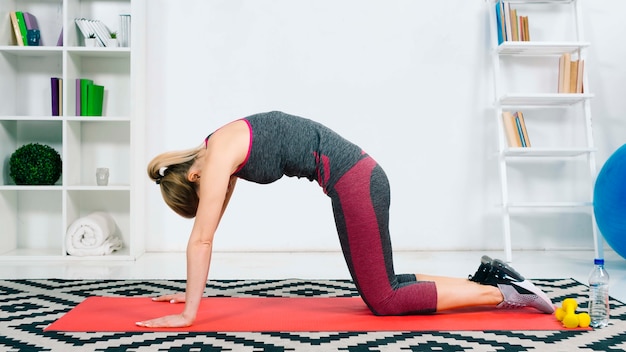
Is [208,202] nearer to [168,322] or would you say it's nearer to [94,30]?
[168,322]

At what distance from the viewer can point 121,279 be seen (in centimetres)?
358

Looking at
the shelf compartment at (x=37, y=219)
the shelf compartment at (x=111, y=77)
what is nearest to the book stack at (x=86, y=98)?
the shelf compartment at (x=111, y=77)

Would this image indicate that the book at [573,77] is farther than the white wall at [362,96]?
No

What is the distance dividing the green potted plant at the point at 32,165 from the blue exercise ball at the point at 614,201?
3.15 meters

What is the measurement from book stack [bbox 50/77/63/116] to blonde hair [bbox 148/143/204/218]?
210 centimetres

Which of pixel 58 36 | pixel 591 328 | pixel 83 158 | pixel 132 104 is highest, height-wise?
pixel 58 36

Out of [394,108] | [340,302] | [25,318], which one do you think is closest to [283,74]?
[394,108]

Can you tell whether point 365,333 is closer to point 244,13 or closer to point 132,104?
point 132,104

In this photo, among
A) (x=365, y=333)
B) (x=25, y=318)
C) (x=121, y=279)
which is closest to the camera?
(x=365, y=333)

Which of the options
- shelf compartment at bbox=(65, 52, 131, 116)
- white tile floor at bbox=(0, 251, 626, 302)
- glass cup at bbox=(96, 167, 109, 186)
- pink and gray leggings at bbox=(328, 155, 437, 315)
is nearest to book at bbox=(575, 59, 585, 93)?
white tile floor at bbox=(0, 251, 626, 302)

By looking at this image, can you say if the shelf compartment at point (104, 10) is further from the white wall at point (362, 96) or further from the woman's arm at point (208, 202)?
the woman's arm at point (208, 202)

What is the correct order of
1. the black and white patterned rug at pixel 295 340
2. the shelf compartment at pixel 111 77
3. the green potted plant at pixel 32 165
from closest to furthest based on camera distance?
the black and white patterned rug at pixel 295 340
the green potted plant at pixel 32 165
the shelf compartment at pixel 111 77

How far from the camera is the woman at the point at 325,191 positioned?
2.36 meters

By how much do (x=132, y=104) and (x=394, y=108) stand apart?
1.66 m
